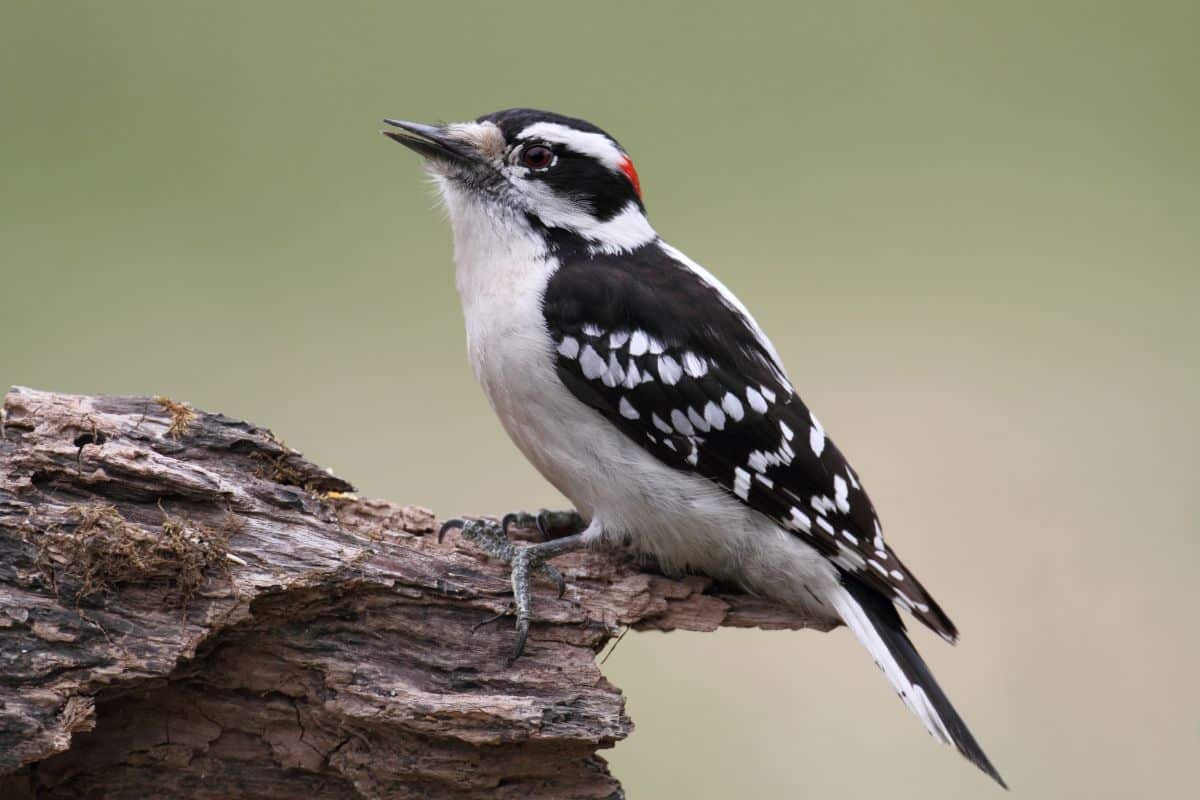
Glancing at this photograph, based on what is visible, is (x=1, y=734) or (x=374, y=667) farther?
(x=374, y=667)

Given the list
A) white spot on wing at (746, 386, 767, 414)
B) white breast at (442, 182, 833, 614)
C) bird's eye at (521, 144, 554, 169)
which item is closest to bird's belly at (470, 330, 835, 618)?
white breast at (442, 182, 833, 614)

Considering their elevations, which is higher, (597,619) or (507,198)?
(507,198)

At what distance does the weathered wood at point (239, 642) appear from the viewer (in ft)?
8.85

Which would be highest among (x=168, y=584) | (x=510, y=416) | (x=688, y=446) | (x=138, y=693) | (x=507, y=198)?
(x=507, y=198)

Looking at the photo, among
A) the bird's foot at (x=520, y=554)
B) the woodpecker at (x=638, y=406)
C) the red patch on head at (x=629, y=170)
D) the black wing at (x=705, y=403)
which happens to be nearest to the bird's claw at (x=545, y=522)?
the bird's foot at (x=520, y=554)

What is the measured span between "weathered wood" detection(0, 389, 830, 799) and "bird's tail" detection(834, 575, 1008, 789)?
0.69 meters

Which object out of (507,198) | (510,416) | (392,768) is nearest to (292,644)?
(392,768)

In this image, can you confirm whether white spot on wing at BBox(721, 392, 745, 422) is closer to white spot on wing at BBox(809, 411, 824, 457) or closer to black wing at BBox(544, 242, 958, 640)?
black wing at BBox(544, 242, 958, 640)

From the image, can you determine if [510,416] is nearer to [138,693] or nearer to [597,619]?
[597,619]

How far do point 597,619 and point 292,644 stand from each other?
80 cm

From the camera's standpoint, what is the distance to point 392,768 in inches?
116

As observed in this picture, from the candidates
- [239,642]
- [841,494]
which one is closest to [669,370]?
[841,494]

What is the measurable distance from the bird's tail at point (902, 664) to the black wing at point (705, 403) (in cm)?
7

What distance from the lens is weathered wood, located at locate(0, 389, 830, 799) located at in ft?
8.85
